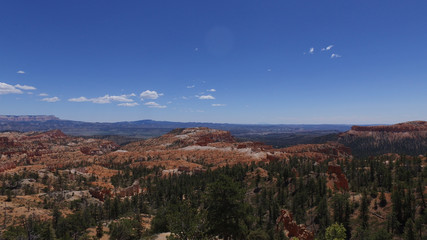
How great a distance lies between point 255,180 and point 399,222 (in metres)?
66.9

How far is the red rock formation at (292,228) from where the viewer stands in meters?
65.8

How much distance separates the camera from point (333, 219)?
74.1 metres

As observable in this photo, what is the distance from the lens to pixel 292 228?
72.0 metres

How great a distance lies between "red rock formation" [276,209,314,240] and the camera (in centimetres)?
6581

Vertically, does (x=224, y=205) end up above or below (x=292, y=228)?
above

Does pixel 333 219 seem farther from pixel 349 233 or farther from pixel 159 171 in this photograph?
pixel 159 171

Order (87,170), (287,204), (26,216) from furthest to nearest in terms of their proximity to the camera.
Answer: (87,170)
(287,204)
(26,216)

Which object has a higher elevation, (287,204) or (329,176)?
(329,176)

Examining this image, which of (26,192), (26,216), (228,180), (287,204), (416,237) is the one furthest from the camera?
(26,192)

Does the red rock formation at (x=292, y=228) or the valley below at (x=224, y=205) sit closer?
the valley below at (x=224, y=205)

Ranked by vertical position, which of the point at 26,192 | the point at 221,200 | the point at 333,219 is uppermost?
the point at 221,200

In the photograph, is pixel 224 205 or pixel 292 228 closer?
pixel 224 205

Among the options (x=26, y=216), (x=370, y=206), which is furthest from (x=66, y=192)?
(x=370, y=206)

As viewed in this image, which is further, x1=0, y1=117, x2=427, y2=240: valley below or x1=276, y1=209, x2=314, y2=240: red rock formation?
x1=276, y1=209, x2=314, y2=240: red rock formation
